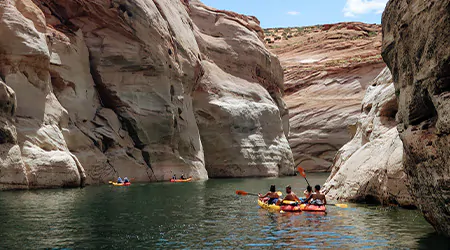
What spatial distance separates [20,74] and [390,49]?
80.5ft

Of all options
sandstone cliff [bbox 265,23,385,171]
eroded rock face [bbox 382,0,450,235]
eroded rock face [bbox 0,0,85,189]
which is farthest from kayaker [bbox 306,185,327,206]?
sandstone cliff [bbox 265,23,385,171]

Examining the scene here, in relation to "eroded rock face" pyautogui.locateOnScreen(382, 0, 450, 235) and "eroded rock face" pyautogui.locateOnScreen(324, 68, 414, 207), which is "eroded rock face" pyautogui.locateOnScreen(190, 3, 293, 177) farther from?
"eroded rock face" pyautogui.locateOnScreen(382, 0, 450, 235)

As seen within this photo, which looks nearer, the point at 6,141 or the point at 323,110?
the point at 6,141

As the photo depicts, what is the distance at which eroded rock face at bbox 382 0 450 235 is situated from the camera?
1034cm

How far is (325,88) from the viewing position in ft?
249

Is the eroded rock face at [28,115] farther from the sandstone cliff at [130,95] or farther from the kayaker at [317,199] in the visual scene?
the kayaker at [317,199]

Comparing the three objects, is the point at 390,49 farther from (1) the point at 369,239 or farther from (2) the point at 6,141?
(2) the point at 6,141

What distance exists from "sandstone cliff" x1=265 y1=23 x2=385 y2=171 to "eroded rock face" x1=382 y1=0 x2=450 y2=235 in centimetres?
5264

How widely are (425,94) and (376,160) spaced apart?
11.0 metres

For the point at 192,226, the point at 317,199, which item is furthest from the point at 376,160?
the point at 192,226

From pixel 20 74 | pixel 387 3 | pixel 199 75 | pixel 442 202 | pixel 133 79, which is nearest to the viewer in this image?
pixel 442 202

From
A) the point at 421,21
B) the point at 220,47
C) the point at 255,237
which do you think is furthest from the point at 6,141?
the point at 220,47

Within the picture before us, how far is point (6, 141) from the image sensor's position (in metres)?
29.0

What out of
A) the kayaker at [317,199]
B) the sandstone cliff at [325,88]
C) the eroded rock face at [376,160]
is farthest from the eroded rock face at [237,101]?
the kayaker at [317,199]
